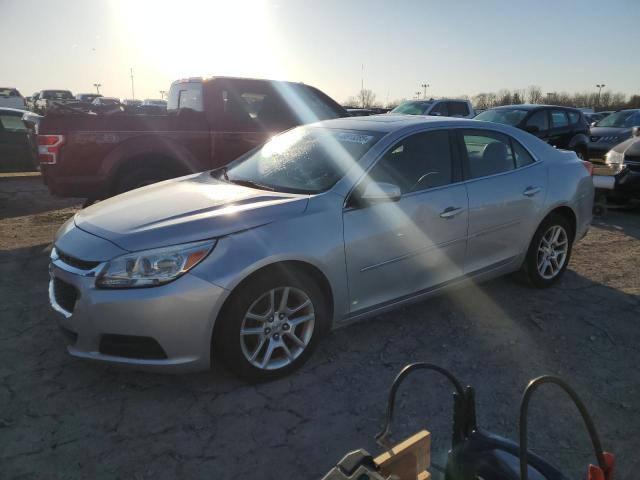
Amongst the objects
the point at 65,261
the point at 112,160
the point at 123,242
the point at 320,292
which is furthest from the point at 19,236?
the point at 320,292

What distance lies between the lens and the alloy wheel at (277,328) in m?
2.90

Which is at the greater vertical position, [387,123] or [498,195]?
[387,123]

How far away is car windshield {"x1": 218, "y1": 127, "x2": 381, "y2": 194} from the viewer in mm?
3418

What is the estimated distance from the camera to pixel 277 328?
9.80 feet

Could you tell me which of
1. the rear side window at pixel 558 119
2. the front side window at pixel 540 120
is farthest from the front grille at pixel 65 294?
the rear side window at pixel 558 119

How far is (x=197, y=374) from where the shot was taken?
10.2 feet

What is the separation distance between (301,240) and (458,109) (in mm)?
12559

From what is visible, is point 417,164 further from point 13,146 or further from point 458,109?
point 458,109

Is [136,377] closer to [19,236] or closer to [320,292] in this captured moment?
[320,292]

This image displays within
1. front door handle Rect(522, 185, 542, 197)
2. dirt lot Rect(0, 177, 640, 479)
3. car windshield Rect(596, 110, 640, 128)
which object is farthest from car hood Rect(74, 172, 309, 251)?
car windshield Rect(596, 110, 640, 128)

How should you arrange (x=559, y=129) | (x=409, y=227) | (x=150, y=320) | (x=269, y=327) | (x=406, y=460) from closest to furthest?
(x=406, y=460)
(x=150, y=320)
(x=269, y=327)
(x=409, y=227)
(x=559, y=129)

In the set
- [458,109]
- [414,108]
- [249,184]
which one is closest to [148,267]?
[249,184]

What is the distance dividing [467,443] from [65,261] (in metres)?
2.45

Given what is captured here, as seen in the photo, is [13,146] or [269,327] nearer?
[269,327]
